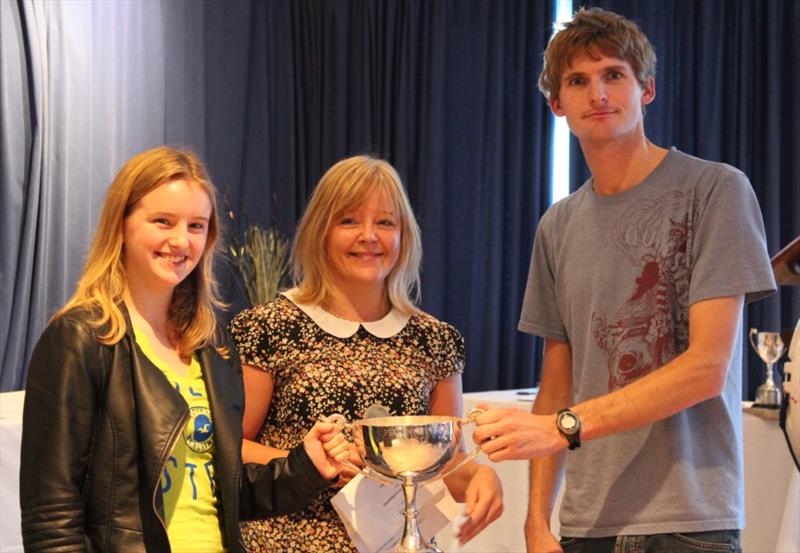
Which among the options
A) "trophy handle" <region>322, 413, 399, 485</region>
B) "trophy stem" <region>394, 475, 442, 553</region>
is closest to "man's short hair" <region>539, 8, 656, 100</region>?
"trophy handle" <region>322, 413, 399, 485</region>

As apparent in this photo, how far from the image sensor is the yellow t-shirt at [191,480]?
166 centimetres

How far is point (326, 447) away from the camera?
1696mm

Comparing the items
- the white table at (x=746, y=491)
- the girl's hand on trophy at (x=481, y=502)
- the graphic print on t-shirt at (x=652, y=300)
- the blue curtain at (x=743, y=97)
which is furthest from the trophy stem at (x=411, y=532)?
the blue curtain at (x=743, y=97)

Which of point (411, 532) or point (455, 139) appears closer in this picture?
point (411, 532)

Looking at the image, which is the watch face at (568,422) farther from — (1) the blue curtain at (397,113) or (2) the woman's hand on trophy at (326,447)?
(1) the blue curtain at (397,113)

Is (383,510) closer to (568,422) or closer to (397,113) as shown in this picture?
(568,422)

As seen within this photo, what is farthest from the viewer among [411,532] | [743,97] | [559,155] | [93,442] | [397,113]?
[397,113]

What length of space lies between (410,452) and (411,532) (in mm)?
112

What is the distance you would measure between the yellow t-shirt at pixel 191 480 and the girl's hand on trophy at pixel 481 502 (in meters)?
0.43

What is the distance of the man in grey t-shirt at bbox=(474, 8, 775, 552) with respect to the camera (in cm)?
167

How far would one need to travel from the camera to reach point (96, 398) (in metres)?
1.59

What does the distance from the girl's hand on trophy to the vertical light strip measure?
4.37 metres

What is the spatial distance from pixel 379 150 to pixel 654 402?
4.74m

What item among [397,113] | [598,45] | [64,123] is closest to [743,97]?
[397,113]
